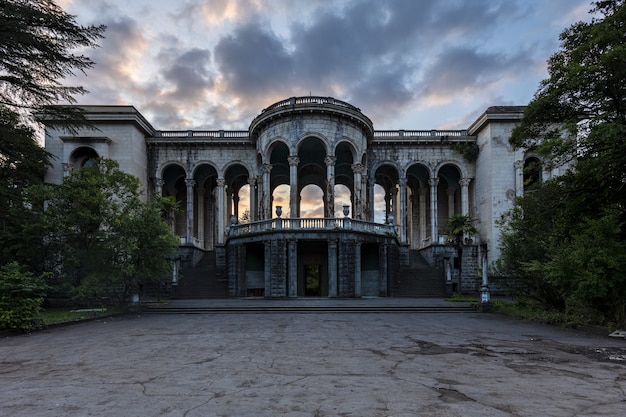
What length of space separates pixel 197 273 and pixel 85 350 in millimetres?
21585

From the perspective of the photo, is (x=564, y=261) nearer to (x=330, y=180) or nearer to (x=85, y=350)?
(x=85, y=350)

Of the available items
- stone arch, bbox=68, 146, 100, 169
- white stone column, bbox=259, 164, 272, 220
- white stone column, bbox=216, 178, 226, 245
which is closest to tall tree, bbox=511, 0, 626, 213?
white stone column, bbox=259, 164, 272, 220

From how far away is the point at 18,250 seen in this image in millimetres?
20516

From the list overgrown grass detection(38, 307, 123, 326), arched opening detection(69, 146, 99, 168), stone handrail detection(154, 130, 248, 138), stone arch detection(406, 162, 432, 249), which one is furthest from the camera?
stone arch detection(406, 162, 432, 249)

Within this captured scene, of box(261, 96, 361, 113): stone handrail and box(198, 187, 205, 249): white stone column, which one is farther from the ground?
box(261, 96, 361, 113): stone handrail

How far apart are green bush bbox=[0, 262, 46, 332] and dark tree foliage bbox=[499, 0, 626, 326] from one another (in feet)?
50.5

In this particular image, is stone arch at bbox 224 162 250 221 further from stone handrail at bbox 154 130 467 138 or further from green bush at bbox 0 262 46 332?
green bush at bbox 0 262 46 332

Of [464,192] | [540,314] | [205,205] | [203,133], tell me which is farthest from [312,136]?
[540,314]

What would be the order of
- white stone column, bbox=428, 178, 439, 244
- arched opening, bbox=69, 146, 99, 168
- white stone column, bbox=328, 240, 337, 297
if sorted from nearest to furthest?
white stone column, bbox=328, 240, 337, 297
arched opening, bbox=69, 146, 99, 168
white stone column, bbox=428, 178, 439, 244

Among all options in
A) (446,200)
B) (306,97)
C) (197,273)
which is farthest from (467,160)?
(197,273)

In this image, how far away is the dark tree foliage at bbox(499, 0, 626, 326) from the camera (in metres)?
10.9

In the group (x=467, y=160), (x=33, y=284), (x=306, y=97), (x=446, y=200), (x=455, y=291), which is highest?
(x=306, y=97)

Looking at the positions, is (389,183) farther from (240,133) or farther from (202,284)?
(202,284)

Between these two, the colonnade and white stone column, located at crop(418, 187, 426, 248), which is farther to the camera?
white stone column, located at crop(418, 187, 426, 248)
